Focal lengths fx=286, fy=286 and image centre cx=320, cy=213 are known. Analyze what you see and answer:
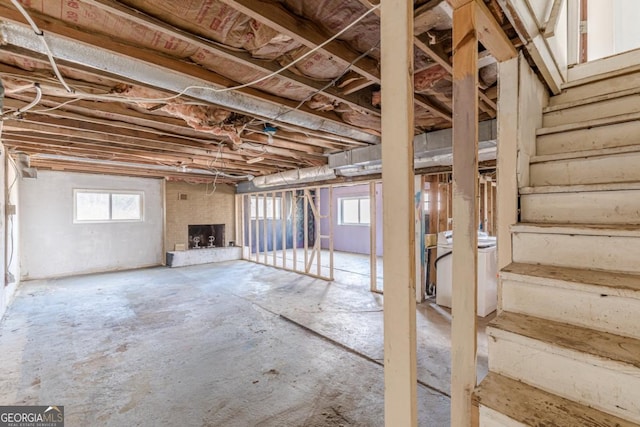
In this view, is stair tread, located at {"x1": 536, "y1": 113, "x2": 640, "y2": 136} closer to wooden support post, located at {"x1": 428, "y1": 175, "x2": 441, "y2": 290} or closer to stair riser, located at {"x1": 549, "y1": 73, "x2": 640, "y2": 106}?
stair riser, located at {"x1": 549, "y1": 73, "x2": 640, "y2": 106}

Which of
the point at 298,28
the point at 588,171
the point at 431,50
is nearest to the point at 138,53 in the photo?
the point at 298,28

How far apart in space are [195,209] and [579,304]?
7.49m

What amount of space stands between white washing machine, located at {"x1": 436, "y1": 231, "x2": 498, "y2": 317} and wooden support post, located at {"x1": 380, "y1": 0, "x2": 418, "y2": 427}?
2907 mm

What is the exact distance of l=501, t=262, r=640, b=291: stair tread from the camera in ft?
3.20

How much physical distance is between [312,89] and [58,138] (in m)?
3.43

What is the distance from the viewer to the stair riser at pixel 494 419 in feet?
2.84

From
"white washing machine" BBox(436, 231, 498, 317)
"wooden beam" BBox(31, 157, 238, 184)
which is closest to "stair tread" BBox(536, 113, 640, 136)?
"white washing machine" BBox(436, 231, 498, 317)

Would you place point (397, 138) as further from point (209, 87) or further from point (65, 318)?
point (65, 318)

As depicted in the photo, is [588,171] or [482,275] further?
[482,275]

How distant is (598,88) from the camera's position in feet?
5.90

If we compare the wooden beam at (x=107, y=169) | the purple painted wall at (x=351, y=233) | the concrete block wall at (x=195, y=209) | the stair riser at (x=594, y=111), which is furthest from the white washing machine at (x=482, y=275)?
the concrete block wall at (x=195, y=209)

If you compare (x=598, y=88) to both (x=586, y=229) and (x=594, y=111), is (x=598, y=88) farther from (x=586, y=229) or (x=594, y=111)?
(x=586, y=229)

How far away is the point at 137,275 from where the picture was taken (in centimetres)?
581

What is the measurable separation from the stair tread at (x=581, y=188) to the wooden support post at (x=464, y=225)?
0.50 meters
